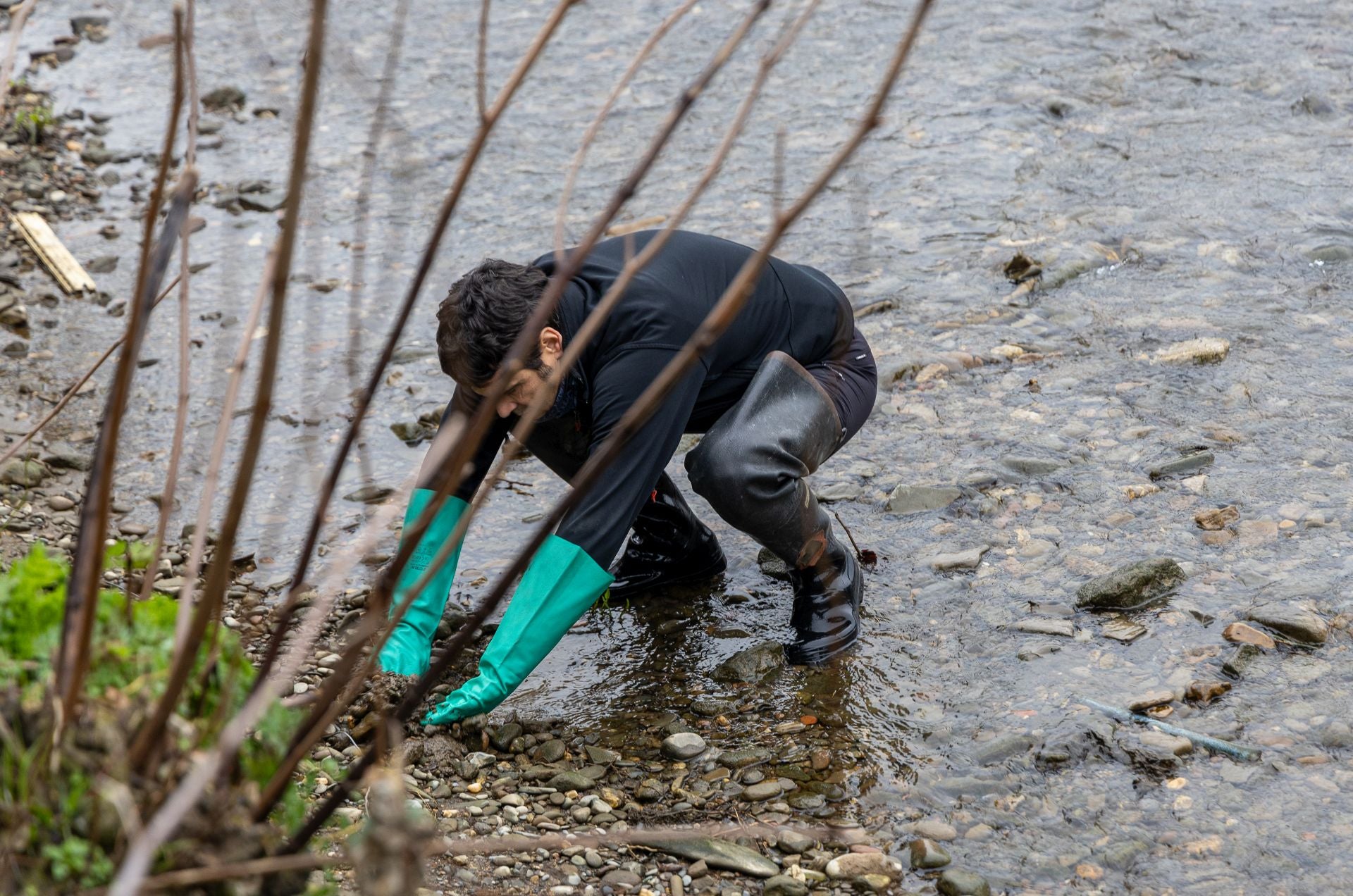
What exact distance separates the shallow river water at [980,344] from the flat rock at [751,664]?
0.07 m

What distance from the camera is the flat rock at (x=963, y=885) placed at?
2912mm

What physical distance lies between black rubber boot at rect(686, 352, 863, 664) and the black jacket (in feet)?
0.36

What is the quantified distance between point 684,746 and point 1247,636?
161cm

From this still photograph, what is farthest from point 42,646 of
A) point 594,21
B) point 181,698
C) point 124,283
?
point 594,21

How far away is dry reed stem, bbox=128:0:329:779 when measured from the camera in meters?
1.33

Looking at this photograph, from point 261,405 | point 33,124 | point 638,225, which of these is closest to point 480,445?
point 261,405

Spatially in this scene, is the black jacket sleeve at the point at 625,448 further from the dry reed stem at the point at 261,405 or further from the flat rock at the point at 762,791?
the dry reed stem at the point at 261,405

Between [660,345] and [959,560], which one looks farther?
[959,560]

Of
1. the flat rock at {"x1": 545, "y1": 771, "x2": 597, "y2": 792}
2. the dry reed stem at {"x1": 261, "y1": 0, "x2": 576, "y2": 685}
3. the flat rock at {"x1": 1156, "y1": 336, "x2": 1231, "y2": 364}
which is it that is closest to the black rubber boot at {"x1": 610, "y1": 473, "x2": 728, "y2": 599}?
the flat rock at {"x1": 545, "y1": 771, "x2": 597, "y2": 792}

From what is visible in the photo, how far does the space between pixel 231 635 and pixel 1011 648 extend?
8.21ft

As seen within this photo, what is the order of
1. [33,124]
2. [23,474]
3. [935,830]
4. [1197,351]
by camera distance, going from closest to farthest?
[935,830] → [23,474] → [1197,351] → [33,124]

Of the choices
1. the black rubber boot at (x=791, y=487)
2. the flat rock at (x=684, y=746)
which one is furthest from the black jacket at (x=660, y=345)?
the flat rock at (x=684, y=746)

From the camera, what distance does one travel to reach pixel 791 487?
11.9 ft

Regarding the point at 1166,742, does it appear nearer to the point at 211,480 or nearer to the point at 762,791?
the point at 762,791
